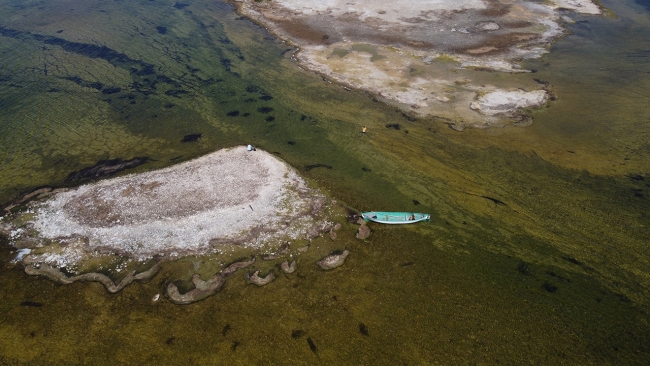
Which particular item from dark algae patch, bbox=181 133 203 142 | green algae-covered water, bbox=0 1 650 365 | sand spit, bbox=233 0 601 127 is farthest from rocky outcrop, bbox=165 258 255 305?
sand spit, bbox=233 0 601 127

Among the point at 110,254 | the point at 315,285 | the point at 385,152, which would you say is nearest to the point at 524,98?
the point at 385,152

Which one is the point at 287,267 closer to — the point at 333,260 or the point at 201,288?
the point at 333,260

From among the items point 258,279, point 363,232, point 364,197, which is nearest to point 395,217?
point 363,232

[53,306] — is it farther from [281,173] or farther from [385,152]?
[385,152]

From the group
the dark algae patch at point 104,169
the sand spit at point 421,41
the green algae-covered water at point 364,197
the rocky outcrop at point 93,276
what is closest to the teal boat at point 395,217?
the green algae-covered water at point 364,197

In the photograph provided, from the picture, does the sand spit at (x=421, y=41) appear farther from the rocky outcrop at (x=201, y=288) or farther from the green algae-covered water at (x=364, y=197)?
the rocky outcrop at (x=201, y=288)

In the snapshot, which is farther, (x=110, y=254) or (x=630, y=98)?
(x=630, y=98)
